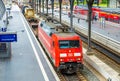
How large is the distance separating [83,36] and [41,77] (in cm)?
2387

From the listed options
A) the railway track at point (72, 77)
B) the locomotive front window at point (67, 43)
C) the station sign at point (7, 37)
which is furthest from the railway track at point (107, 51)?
the station sign at point (7, 37)

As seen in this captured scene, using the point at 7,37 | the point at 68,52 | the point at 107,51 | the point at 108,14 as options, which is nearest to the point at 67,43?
the point at 68,52

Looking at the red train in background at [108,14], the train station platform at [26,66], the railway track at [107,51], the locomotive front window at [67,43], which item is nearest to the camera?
the train station platform at [26,66]

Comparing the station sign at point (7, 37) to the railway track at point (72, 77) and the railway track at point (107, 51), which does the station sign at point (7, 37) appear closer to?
the railway track at point (72, 77)

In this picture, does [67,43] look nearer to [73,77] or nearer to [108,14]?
[73,77]

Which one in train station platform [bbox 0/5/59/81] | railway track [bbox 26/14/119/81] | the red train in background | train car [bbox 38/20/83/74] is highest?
the red train in background

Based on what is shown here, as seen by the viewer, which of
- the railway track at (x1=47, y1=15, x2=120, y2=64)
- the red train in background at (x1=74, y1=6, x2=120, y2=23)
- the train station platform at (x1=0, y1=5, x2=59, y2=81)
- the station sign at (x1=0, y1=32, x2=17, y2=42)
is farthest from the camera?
the red train in background at (x1=74, y1=6, x2=120, y2=23)

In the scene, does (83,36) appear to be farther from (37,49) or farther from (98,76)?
(98,76)

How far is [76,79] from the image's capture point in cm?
2267

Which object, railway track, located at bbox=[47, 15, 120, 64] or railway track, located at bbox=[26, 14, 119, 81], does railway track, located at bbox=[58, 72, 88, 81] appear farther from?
railway track, located at bbox=[47, 15, 120, 64]

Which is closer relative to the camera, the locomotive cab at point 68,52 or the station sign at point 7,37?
the locomotive cab at point 68,52

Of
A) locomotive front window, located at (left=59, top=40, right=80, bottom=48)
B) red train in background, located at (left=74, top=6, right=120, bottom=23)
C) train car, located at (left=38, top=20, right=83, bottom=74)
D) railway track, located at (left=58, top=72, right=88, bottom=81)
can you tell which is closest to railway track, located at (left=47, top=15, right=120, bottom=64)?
railway track, located at (left=58, top=72, right=88, bottom=81)

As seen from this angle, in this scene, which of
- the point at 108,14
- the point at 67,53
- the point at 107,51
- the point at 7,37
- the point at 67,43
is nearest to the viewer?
the point at 67,53

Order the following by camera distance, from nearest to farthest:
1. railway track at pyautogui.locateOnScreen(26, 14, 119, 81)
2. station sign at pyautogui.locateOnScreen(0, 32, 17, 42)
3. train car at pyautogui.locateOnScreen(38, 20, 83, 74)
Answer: railway track at pyautogui.locateOnScreen(26, 14, 119, 81), train car at pyautogui.locateOnScreen(38, 20, 83, 74), station sign at pyautogui.locateOnScreen(0, 32, 17, 42)
